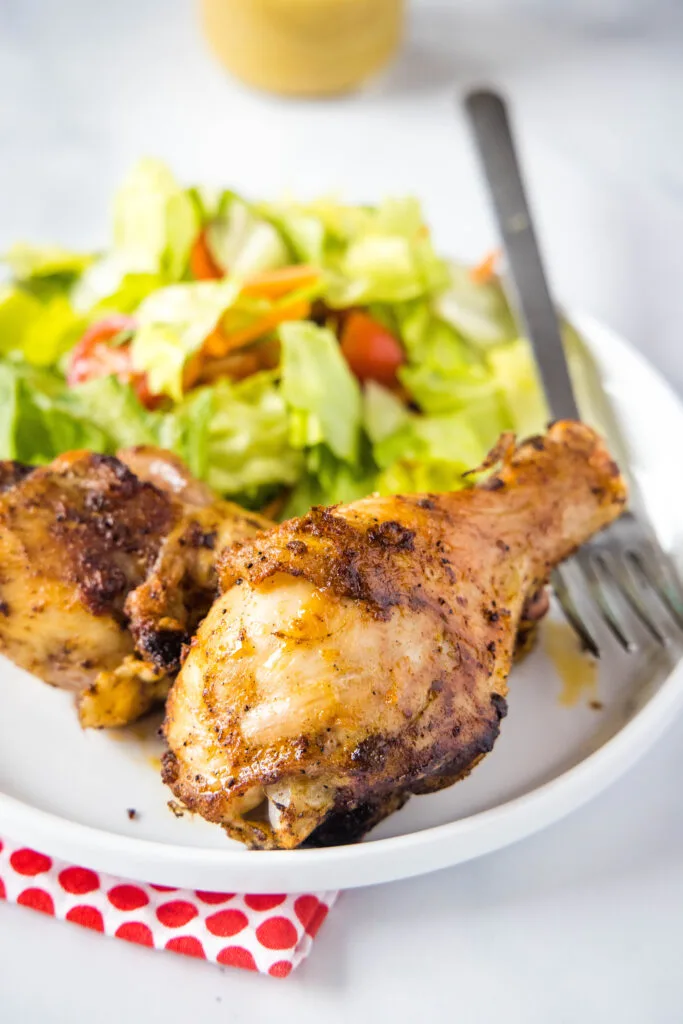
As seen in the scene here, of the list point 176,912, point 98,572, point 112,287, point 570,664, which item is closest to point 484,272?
point 112,287

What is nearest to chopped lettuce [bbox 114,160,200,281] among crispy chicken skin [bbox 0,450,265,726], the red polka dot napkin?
crispy chicken skin [bbox 0,450,265,726]

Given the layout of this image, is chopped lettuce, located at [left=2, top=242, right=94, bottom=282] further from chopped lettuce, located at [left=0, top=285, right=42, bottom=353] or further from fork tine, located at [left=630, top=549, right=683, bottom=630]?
fork tine, located at [left=630, top=549, right=683, bottom=630]

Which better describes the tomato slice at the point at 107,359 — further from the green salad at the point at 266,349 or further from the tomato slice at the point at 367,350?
the tomato slice at the point at 367,350

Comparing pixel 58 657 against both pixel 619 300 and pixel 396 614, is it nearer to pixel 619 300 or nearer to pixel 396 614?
pixel 396 614

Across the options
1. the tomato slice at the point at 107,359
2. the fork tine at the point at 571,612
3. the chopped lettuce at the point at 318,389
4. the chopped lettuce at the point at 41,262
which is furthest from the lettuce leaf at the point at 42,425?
the fork tine at the point at 571,612

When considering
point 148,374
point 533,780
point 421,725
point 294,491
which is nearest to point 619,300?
point 294,491
